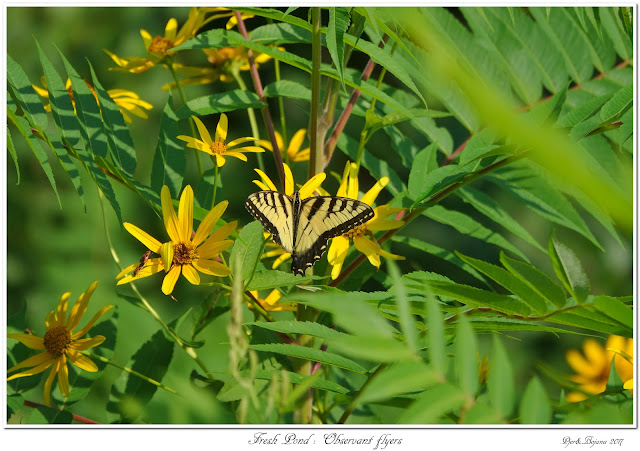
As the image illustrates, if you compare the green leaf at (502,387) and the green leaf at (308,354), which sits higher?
the green leaf at (308,354)

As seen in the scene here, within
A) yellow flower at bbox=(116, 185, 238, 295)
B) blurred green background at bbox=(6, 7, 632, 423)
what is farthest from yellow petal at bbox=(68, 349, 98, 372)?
blurred green background at bbox=(6, 7, 632, 423)

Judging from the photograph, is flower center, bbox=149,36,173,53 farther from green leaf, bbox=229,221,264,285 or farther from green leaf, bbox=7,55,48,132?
green leaf, bbox=229,221,264,285

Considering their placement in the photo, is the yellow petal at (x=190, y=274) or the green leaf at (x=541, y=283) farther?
the yellow petal at (x=190, y=274)

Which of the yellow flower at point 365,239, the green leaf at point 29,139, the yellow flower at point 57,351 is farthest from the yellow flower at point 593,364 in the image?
the green leaf at point 29,139

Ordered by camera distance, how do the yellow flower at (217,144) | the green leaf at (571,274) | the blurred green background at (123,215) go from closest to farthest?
the green leaf at (571,274) < the yellow flower at (217,144) < the blurred green background at (123,215)

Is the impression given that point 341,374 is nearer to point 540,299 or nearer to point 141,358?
point 141,358

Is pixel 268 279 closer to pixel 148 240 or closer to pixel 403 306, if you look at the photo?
pixel 148 240

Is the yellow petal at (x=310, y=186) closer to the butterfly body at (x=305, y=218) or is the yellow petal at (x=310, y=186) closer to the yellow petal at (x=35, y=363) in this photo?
the butterfly body at (x=305, y=218)
